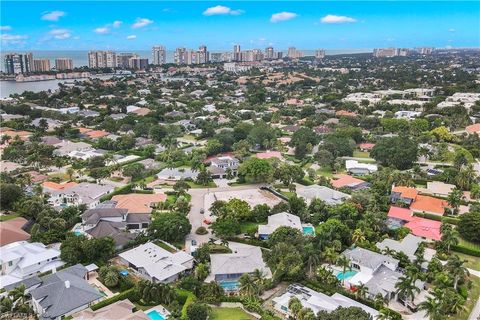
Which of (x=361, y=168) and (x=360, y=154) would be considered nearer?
(x=361, y=168)

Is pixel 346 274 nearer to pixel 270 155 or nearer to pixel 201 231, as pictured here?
pixel 201 231

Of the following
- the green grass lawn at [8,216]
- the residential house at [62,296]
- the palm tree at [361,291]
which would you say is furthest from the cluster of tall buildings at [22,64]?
the palm tree at [361,291]

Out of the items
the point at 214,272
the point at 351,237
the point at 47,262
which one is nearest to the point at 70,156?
the point at 47,262

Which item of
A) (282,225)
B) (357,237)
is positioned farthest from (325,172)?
(357,237)

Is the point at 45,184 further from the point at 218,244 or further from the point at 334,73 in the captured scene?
the point at 334,73

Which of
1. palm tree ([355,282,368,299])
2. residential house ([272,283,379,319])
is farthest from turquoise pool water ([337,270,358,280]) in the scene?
residential house ([272,283,379,319])
